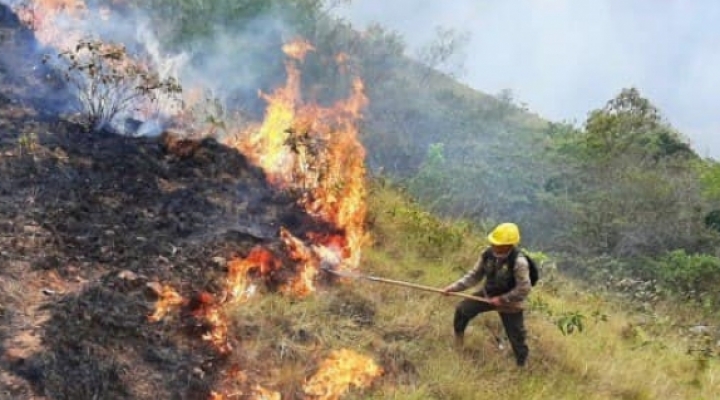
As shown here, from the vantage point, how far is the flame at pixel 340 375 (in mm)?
4969

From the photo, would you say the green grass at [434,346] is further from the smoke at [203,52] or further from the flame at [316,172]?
the smoke at [203,52]

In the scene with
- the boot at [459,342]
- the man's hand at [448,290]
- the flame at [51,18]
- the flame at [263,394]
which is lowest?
the flame at [263,394]

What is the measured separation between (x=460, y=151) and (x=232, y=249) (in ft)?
35.3

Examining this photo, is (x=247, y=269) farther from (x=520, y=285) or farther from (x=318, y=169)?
(x=520, y=285)

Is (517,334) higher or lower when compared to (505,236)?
lower

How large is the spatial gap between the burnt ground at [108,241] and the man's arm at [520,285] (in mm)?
2357

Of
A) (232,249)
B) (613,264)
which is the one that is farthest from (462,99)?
(232,249)

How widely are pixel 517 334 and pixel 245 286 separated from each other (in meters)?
2.51

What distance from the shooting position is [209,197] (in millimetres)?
7219

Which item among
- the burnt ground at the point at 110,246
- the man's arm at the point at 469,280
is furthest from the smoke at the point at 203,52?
the man's arm at the point at 469,280

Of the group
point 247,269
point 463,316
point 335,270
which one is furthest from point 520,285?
point 247,269

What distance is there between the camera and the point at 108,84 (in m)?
7.79

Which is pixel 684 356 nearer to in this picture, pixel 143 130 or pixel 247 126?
pixel 247 126

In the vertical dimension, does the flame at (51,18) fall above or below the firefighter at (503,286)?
above
